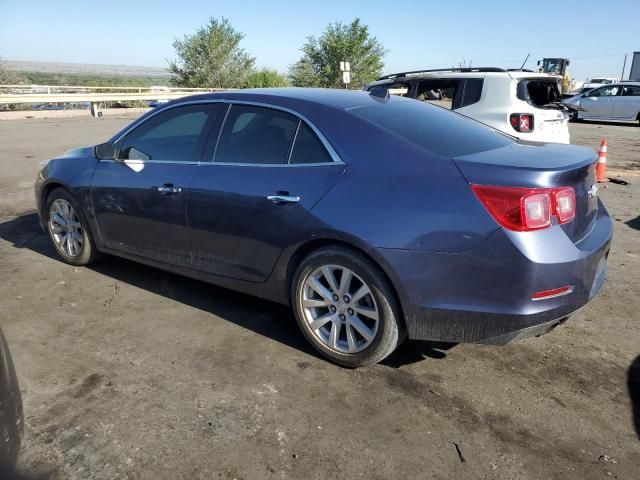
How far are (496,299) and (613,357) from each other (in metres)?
1.22

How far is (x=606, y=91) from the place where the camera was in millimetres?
22531

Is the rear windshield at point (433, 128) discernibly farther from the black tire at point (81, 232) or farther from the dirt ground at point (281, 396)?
the black tire at point (81, 232)

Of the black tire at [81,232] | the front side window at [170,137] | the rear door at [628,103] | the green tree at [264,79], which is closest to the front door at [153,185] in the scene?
the front side window at [170,137]

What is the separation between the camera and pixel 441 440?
2.64m

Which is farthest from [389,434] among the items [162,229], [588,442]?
[162,229]

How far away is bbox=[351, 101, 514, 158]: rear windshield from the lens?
316 centimetres

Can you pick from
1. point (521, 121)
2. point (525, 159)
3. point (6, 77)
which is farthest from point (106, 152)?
point (6, 77)

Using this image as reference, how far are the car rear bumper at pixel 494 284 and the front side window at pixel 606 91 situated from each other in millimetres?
22709

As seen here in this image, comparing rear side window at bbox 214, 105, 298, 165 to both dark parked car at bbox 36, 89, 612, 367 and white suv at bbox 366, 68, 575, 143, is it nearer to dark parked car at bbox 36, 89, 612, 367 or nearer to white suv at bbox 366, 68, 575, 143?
dark parked car at bbox 36, 89, 612, 367

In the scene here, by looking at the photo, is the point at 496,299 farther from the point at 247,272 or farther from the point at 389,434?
the point at 247,272

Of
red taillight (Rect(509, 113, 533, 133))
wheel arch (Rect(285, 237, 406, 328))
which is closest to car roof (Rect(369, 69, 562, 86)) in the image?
red taillight (Rect(509, 113, 533, 133))

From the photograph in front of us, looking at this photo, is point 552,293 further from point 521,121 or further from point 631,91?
point 631,91

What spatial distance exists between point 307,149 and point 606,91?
75.9 feet

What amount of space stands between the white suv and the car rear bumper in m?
5.17
